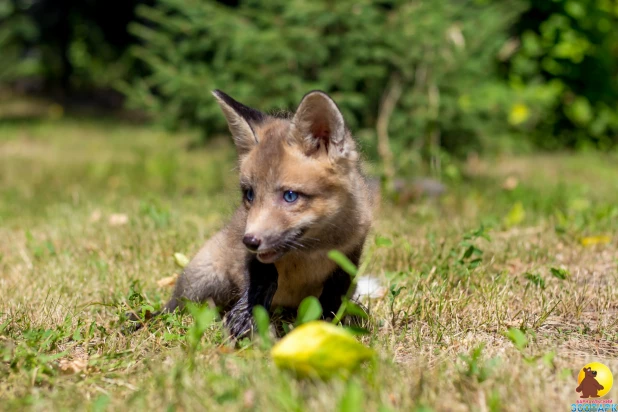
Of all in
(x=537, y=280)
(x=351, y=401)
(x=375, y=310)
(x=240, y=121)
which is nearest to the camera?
(x=351, y=401)

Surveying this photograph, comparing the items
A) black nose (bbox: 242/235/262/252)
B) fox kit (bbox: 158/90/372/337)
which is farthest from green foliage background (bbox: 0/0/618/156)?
black nose (bbox: 242/235/262/252)

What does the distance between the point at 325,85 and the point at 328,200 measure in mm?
3873

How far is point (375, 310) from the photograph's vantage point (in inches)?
132

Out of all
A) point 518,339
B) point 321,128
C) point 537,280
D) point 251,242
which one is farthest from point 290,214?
point 537,280

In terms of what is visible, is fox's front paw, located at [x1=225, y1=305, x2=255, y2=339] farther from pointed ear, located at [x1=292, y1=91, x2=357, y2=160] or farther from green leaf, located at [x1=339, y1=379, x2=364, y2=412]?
green leaf, located at [x1=339, y1=379, x2=364, y2=412]

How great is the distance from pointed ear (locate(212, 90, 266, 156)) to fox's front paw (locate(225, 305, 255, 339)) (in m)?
0.79

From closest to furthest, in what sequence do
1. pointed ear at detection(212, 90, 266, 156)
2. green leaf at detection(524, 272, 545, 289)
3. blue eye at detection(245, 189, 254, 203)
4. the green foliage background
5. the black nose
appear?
1. the black nose
2. blue eye at detection(245, 189, 254, 203)
3. pointed ear at detection(212, 90, 266, 156)
4. green leaf at detection(524, 272, 545, 289)
5. the green foliage background

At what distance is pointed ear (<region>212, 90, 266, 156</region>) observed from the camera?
3168 millimetres

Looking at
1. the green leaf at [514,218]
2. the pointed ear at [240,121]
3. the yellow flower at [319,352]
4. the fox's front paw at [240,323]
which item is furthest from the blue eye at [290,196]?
the green leaf at [514,218]

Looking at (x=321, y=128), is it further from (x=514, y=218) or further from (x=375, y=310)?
(x=514, y=218)

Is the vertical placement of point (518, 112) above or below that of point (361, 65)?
below

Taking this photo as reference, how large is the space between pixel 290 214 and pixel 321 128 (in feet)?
1.51

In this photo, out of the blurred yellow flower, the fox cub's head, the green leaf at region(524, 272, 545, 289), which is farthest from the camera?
the blurred yellow flower

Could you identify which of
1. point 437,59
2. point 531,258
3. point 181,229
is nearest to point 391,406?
point 531,258
